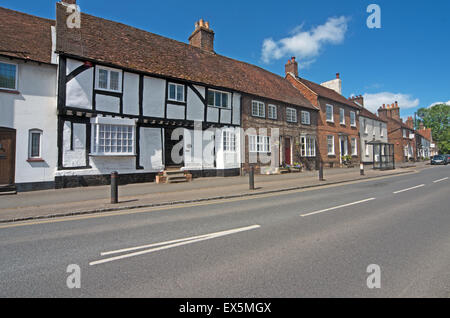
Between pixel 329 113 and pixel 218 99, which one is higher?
pixel 329 113

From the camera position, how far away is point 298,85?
27109 mm

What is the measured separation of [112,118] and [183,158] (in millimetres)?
4876

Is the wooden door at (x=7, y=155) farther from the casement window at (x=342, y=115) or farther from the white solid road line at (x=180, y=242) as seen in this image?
the casement window at (x=342, y=115)

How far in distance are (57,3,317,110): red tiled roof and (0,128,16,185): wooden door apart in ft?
14.9

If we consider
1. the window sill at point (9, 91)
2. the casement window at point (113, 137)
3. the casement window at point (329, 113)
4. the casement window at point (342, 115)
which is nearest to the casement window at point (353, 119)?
the casement window at point (342, 115)

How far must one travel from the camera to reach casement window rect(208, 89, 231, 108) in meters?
17.1

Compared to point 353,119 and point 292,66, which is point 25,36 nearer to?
point 292,66

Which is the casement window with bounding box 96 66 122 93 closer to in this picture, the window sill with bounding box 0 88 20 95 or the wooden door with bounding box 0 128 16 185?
the window sill with bounding box 0 88 20 95

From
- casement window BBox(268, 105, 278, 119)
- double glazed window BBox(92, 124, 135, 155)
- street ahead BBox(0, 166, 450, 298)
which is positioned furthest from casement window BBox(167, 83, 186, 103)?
street ahead BBox(0, 166, 450, 298)

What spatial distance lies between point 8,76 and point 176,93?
26.7 ft

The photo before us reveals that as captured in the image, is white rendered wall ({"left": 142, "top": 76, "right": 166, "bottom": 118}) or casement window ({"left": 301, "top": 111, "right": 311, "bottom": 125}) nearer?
white rendered wall ({"left": 142, "top": 76, "right": 166, "bottom": 118})

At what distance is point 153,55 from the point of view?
1572cm

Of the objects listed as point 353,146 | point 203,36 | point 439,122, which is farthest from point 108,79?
point 439,122
